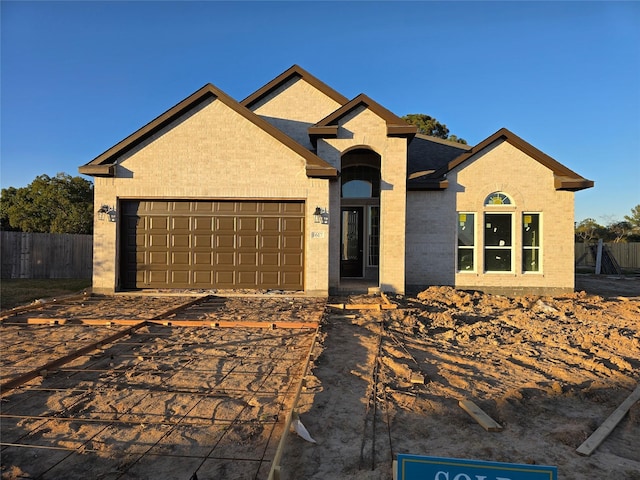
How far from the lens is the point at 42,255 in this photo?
58.9ft

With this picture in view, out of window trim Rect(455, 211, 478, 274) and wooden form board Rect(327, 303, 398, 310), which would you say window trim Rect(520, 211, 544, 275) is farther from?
wooden form board Rect(327, 303, 398, 310)

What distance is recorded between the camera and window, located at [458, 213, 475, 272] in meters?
13.3

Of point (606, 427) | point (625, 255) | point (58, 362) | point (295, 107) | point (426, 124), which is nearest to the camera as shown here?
point (606, 427)

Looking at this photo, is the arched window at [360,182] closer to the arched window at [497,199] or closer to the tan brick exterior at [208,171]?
the tan brick exterior at [208,171]

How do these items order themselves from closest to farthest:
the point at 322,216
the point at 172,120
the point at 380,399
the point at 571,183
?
the point at 380,399 < the point at 322,216 < the point at 172,120 < the point at 571,183

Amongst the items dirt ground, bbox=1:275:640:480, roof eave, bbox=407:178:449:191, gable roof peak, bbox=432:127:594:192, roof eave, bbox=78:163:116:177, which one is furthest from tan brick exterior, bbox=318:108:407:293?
roof eave, bbox=78:163:116:177

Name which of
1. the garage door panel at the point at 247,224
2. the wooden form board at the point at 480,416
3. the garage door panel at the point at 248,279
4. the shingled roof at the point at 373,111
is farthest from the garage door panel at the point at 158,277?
the wooden form board at the point at 480,416

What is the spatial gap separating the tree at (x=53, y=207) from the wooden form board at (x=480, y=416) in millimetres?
30935

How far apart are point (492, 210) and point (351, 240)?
544cm

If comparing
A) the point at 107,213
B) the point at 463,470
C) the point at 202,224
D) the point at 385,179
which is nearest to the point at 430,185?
the point at 385,179

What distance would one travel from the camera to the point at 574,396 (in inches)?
184

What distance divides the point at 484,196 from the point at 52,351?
1292cm

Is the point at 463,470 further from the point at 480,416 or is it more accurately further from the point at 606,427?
the point at 606,427

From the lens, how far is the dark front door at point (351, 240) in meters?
15.4
